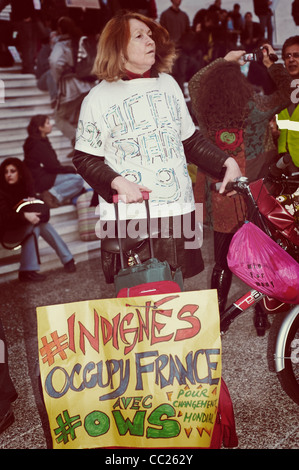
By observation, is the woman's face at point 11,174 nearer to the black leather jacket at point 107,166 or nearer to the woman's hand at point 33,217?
the woman's hand at point 33,217

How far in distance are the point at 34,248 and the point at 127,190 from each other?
166 inches

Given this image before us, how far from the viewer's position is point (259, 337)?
14.4 feet

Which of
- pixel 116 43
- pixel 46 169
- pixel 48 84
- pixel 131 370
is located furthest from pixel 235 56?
pixel 48 84

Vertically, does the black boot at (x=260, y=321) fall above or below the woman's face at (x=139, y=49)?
below

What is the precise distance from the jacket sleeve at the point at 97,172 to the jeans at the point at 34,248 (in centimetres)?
387

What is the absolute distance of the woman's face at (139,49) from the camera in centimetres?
273

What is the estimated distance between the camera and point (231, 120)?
3893mm

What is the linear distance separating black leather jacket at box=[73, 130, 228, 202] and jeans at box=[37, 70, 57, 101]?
761 centimetres

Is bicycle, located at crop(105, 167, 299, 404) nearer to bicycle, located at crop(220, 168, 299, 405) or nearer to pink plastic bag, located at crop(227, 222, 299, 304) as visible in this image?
bicycle, located at crop(220, 168, 299, 405)

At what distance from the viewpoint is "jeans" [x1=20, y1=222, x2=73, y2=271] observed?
6523mm

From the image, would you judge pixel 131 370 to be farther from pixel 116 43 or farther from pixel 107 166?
pixel 116 43

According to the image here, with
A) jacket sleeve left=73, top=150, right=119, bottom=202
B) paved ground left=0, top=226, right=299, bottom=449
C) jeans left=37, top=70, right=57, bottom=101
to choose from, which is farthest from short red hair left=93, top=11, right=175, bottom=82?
jeans left=37, top=70, right=57, bottom=101

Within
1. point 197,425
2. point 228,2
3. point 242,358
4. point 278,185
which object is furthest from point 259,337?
point 228,2

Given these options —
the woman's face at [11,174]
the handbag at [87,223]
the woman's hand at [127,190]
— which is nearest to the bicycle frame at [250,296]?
the woman's hand at [127,190]
